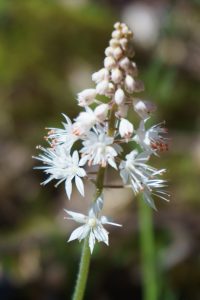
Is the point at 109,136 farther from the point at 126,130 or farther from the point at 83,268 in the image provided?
the point at 83,268

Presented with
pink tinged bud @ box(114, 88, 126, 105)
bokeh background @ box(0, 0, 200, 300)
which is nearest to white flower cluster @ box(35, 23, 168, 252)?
pink tinged bud @ box(114, 88, 126, 105)

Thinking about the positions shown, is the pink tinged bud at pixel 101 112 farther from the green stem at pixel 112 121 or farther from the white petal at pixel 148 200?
the white petal at pixel 148 200

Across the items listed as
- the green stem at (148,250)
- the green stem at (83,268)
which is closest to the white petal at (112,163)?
the green stem at (83,268)

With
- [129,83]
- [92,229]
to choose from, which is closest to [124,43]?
[129,83]

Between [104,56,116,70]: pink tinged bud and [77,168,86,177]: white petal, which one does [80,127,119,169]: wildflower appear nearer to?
[77,168,86,177]: white petal

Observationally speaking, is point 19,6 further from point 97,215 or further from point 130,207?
point 97,215

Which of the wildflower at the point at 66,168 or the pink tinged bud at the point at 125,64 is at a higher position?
the pink tinged bud at the point at 125,64

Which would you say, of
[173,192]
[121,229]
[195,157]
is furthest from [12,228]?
[195,157]
